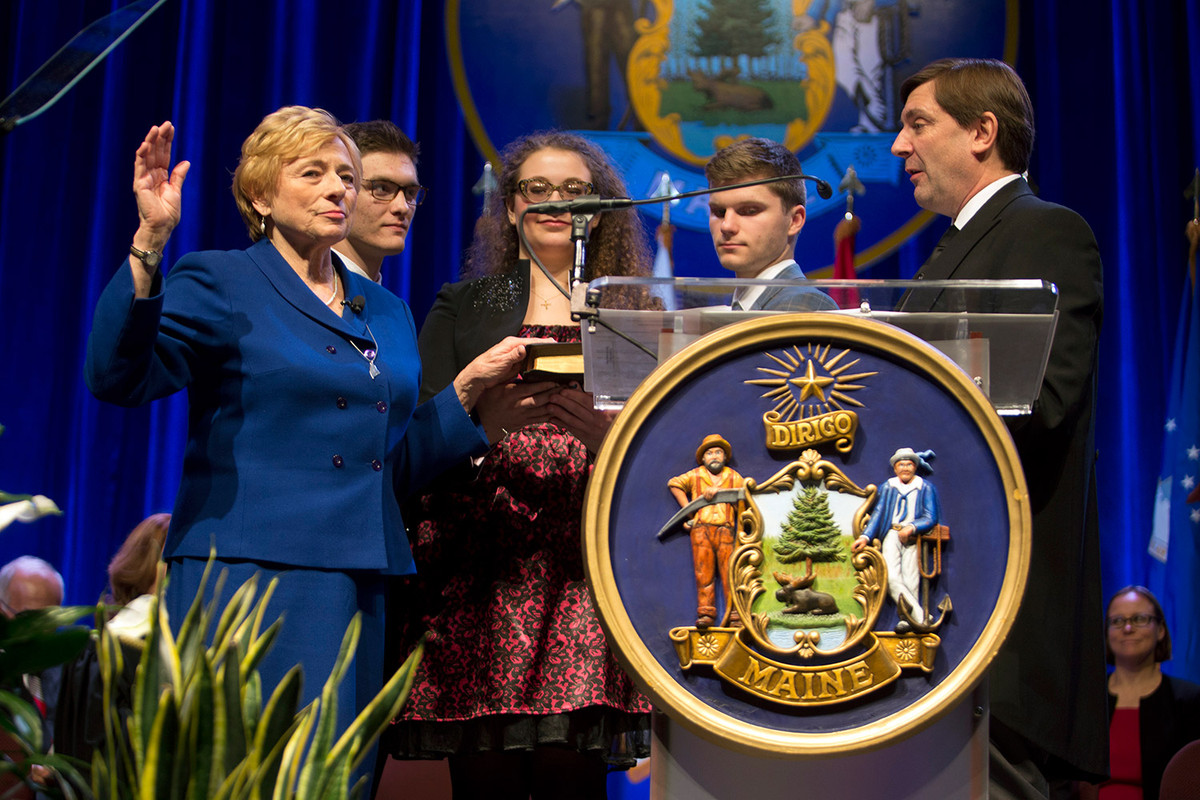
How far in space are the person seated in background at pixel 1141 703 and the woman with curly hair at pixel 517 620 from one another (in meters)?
2.14

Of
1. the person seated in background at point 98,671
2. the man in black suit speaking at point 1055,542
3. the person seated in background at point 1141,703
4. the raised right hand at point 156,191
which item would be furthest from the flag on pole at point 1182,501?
the raised right hand at point 156,191

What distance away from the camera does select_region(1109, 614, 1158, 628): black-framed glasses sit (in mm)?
3924

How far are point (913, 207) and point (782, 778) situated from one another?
3606 mm

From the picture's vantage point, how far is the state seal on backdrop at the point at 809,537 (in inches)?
50.2

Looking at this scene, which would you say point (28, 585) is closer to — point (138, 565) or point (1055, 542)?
point (138, 565)

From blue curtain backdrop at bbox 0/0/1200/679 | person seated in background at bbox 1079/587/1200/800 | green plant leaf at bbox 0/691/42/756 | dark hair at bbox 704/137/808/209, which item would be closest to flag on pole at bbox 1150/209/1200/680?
blue curtain backdrop at bbox 0/0/1200/679

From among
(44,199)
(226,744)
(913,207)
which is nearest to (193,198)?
(44,199)

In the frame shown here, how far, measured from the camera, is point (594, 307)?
1.47m

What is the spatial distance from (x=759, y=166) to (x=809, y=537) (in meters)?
1.42

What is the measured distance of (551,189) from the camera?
2.51 meters

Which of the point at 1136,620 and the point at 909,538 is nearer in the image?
the point at 909,538

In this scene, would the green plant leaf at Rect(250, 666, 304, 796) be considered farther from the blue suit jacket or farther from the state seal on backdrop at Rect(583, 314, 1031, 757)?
the blue suit jacket

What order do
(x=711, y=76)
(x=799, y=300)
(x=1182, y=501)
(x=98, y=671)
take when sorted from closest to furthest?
(x=799, y=300)
(x=98, y=671)
(x=1182, y=501)
(x=711, y=76)

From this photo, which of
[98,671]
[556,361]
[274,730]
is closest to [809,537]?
[274,730]
